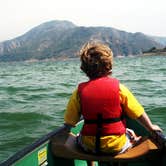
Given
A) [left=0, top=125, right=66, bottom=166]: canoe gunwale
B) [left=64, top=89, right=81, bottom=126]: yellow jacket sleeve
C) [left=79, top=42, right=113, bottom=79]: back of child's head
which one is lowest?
[left=0, top=125, right=66, bottom=166]: canoe gunwale

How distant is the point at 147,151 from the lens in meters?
4.94

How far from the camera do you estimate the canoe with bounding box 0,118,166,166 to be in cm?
485

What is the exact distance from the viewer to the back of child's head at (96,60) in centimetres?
482

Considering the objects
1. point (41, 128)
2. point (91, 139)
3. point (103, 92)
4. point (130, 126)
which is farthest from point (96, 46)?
point (41, 128)

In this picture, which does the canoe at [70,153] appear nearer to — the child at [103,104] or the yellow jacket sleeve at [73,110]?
the child at [103,104]

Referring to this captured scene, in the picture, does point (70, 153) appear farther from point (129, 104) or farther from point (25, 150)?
point (129, 104)

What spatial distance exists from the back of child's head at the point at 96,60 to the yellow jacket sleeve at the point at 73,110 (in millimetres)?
334

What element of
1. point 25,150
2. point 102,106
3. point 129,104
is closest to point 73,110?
point 102,106

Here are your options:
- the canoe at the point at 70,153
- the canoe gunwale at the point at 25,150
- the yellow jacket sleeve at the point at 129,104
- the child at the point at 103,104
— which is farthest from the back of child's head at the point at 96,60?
the canoe gunwale at the point at 25,150

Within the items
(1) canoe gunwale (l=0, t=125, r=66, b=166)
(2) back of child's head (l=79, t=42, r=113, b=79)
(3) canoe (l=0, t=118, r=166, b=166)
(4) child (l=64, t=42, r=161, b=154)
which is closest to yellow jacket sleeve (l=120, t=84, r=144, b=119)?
(4) child (l=64, t=42, r=161, b=154)

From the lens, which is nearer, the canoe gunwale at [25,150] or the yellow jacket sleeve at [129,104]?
the yellow jacket sleeve at [129,104]

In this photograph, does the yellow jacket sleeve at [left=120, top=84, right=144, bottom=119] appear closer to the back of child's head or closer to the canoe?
the back of child's head

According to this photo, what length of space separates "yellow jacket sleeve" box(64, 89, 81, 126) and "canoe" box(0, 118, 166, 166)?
31 cm

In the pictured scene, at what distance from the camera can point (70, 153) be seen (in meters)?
5.01
